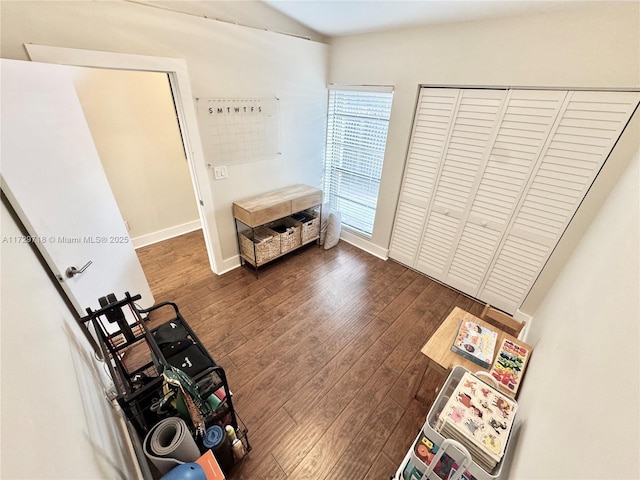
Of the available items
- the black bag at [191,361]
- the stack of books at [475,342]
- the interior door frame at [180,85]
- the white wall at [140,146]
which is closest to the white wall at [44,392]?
the black bag at [191,361]

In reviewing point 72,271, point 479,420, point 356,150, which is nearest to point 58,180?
point 72,271

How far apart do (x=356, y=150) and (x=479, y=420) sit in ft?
9.18

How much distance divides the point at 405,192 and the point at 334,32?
1.84 metres

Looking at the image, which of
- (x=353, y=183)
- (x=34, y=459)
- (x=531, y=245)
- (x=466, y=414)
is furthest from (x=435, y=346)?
(x=353, y=183)

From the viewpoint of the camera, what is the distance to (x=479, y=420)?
3.57ft

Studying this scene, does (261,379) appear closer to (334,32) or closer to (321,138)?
(321,138)

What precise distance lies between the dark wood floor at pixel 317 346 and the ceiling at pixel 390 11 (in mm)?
2389

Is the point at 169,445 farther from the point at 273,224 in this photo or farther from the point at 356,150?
the point at 356,150

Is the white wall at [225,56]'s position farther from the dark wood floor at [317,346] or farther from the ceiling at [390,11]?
the dark wood floor at [317,346]

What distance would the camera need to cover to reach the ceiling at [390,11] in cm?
167

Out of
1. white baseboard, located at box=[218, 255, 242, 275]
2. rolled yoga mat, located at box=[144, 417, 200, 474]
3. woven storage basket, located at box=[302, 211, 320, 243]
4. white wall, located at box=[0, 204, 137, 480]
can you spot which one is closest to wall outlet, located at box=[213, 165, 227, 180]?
white baseboard, located at box=[218, 255, 242, 275]

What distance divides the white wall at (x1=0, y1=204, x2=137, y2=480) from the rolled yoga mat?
17cm

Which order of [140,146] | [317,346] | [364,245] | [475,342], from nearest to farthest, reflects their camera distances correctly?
[475,342]
[317,346]
[140,146]
[364,245]

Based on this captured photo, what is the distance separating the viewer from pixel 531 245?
86.9 inches
